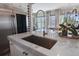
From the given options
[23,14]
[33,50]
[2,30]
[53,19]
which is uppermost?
[23,14]

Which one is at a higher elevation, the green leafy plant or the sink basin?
the green leafy plant

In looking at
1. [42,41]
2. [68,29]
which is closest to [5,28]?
[42,41]

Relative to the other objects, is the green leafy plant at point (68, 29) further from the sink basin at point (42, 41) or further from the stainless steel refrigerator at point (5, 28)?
the stainless steel refrigerator at point (5, 28)

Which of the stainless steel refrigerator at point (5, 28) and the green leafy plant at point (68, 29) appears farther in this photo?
the stainless steel refrigerator at point (5, 28)

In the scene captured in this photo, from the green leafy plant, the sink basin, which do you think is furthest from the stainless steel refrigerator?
the green leafy plant

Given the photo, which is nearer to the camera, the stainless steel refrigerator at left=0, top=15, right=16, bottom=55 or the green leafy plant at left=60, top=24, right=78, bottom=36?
the green leafy plant at left=60, top=24, right=78, bottom=36

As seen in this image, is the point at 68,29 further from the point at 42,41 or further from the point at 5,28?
the point at 5,28

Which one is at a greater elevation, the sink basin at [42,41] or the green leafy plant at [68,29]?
the green leafy plant at [68,29]

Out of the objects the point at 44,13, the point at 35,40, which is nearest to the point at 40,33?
the point at 35,40

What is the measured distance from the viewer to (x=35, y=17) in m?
1.31

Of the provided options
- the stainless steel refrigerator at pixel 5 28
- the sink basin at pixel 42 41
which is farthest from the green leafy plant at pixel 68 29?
the stainless steel refrigerator at pixel 5 28

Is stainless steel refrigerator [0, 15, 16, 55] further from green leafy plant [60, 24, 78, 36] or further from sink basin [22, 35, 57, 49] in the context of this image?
green leafy plant [60, 24, 78, 36]

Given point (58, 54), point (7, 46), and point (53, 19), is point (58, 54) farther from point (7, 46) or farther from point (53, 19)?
point (7, 46)

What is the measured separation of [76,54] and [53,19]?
509mm
